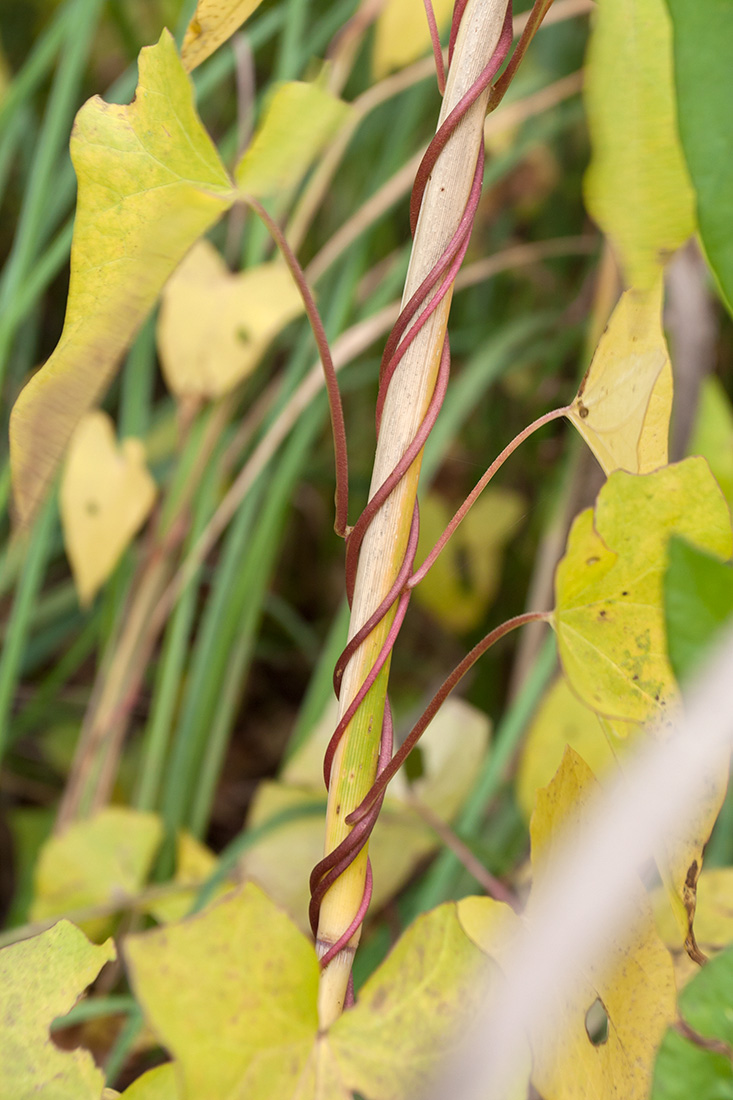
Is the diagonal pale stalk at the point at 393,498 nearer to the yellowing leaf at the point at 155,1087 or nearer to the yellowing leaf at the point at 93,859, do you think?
the yellowing leaf at the point at 155,1087

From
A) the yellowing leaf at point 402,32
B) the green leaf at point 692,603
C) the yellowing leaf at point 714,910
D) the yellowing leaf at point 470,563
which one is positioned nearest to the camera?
the green leaf at point 692,603

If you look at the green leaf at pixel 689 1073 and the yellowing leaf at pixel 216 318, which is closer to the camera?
the green leaf at pixel 689 1073

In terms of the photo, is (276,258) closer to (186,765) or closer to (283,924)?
(186,765)

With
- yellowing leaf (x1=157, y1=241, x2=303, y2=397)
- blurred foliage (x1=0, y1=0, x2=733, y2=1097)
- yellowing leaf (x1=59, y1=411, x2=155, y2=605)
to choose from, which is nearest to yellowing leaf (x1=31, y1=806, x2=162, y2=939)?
blurred foliage (x1=0, y1=0, x2=733, y2=1097)

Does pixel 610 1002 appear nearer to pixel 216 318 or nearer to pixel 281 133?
pixel 281 133

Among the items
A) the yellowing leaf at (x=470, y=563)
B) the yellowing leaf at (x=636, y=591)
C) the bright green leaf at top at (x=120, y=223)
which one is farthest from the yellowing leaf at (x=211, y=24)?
the yellowing leaf at (x=470, y=563)

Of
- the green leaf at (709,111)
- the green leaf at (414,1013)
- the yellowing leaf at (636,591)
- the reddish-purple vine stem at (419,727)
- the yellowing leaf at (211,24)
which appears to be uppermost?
the yellowing leaf at (211,24)
